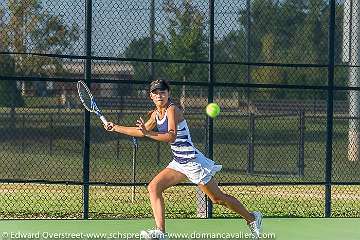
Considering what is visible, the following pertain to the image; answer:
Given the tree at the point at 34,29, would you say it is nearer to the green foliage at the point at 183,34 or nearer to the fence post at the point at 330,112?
the green foliage at the point at 183,34

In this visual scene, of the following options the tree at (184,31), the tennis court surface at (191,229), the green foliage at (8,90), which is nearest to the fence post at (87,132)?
the tennis court surface at (191,229)

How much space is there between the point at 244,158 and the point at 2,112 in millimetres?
5039

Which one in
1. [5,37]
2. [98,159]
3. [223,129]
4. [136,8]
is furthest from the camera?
[223,129]

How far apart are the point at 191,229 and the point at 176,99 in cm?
973

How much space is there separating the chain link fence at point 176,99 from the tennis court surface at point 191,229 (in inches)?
25.4

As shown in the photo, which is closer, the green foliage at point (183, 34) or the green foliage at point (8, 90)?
the green foliage at point (183, 34)

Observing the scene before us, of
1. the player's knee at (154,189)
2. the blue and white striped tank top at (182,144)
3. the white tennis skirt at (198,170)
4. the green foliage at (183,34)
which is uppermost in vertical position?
the green foliage at (183,34)

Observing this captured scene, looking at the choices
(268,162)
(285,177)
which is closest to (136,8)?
(285,177)

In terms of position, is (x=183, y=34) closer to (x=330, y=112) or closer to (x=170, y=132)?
(x=330, y=112)

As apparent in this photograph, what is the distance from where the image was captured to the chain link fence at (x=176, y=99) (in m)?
11.1

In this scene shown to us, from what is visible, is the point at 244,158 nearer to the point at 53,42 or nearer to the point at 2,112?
the point at 2,112

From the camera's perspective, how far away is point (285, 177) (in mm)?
15922

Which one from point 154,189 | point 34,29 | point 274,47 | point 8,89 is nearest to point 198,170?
point 154,189

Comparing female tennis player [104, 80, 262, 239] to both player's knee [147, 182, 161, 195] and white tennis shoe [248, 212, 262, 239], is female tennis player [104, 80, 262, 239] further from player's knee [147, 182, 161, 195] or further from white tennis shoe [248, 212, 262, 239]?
white tennis shoe [248, 212, 262, 239]
